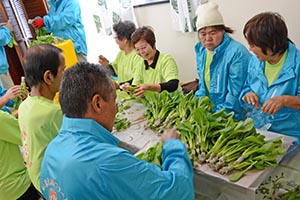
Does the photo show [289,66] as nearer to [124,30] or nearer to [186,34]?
[124,30]

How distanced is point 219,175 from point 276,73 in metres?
0.74

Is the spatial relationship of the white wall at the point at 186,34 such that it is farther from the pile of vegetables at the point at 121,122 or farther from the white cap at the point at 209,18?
the pile of vegetables at the point at 121,122

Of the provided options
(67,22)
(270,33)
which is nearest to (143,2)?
(67,22)

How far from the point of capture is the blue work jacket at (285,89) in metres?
1.45

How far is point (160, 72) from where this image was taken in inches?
91.0

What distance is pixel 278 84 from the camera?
1.50 meters

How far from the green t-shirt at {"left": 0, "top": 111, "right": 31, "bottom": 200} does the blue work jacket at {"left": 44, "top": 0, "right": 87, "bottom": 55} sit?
2.27m

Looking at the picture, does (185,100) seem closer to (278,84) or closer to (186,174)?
(278,84)

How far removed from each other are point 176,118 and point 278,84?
61 cm

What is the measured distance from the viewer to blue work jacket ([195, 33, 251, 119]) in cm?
185

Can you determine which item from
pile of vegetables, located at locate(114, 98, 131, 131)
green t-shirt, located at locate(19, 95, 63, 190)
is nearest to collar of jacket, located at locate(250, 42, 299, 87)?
pile of vegetables, located at locate(114, 98, 131, 131)

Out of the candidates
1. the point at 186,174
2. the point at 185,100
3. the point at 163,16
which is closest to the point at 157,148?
the point at 186,174

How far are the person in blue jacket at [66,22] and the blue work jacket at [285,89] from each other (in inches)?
105

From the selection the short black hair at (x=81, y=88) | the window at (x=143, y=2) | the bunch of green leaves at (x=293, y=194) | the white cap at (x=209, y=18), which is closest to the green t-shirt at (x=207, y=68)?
the white cap at (x=209, y=18)
